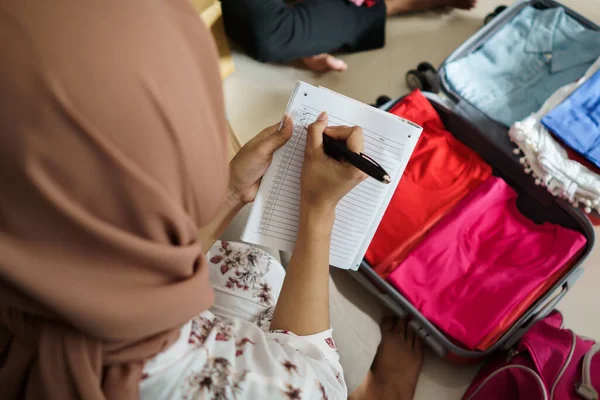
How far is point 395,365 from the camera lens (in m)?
0.92

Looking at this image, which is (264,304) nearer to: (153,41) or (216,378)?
(216,378)

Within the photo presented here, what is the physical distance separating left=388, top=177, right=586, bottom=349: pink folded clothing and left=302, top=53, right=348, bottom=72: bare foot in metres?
0.51

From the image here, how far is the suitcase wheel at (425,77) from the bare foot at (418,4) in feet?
0.71

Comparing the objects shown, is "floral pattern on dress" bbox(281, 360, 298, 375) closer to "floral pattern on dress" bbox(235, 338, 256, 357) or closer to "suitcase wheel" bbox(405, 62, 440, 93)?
"floral pattern on dress" bbox(235, 338, 256, 357)

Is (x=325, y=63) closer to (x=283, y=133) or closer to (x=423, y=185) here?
(x=423, y=185)

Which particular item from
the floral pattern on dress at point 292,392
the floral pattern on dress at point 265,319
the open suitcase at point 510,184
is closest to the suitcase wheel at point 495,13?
the open suitcase at point 510,184

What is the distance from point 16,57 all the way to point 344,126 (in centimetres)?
41

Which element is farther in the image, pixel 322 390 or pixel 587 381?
pixel 587 381

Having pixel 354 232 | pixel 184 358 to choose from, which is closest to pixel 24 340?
pixel 184 358

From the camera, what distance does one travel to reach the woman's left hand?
628 millimetres

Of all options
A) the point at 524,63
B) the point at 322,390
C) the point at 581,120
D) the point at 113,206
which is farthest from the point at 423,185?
the point at 113,206

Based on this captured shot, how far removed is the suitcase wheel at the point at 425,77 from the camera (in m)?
1.18

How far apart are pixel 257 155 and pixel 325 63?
68 centimetres

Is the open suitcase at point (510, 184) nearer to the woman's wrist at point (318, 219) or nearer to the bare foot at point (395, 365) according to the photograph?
the bare foot at point (395, 365)
